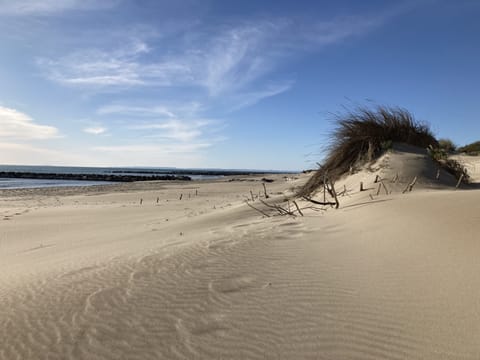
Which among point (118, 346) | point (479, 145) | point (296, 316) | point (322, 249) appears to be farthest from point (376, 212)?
point (479, 145)

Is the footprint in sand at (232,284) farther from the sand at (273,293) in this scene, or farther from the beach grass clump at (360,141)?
the beach grass clump at (360,141)

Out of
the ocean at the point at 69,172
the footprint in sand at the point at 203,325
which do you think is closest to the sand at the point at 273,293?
the footprint in sand at the point at 203,325

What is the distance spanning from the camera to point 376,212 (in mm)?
4391

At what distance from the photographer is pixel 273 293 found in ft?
8.13

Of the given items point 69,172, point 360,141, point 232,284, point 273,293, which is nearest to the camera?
point 273,293

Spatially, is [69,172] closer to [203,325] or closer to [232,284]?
[232,284]

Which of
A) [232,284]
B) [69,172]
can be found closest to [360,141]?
[232,284]

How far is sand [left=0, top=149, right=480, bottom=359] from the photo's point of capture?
A: 6.14ft

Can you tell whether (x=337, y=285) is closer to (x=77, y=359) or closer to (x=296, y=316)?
(x=296, y=316)

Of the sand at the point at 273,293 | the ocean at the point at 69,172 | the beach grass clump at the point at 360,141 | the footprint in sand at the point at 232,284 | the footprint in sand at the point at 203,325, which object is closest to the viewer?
the sand at the point at 273,293

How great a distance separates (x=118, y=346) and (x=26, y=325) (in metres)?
0.80

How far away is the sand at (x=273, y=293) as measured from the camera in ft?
6.14

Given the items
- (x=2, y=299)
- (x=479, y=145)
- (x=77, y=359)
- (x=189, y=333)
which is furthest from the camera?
(x=479, y=145)

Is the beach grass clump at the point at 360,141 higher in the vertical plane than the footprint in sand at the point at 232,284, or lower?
higher
